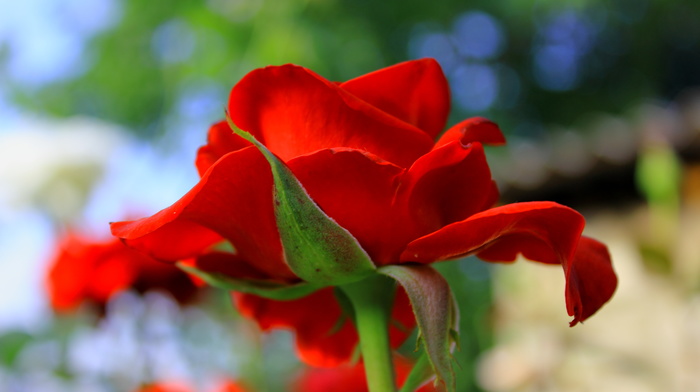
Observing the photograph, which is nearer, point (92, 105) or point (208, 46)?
point (208, 46)

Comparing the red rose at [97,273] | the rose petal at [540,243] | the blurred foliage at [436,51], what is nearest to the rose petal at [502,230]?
the rose petal at [540,243]

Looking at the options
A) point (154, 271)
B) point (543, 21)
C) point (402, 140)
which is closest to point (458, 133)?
point (402, 140)

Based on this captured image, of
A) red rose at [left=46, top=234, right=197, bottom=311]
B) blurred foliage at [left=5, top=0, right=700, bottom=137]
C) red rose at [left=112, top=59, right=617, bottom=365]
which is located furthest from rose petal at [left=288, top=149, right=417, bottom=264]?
blurred foliage at [left=5, top=0, right=700, bottom=137]

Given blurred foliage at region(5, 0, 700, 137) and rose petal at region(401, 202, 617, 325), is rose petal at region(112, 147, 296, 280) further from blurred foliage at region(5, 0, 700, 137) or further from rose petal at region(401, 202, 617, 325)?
blurred foliage at region(5, 0, 700, 137)

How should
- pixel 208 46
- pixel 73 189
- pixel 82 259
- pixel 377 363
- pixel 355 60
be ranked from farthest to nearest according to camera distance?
pixel 355 60 < pixel 208 46 < pixel 73 189 < pixel 82 259 < pixel 377 363

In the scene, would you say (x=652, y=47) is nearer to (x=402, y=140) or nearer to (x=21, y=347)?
(x=21, y=347)

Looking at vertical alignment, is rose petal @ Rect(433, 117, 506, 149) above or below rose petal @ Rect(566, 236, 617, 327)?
above

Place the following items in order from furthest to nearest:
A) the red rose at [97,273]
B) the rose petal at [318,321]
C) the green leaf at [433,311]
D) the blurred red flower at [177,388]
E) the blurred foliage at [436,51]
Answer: the blurred foliage at [436,51] → the red rose at [97,273] → the blurred red flower at [177,388] → the rose petal at [318,321] → the green leaf at [433,311]

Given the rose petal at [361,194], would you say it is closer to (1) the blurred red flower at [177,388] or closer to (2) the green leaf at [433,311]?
(2) the green leaf at [433,311]
